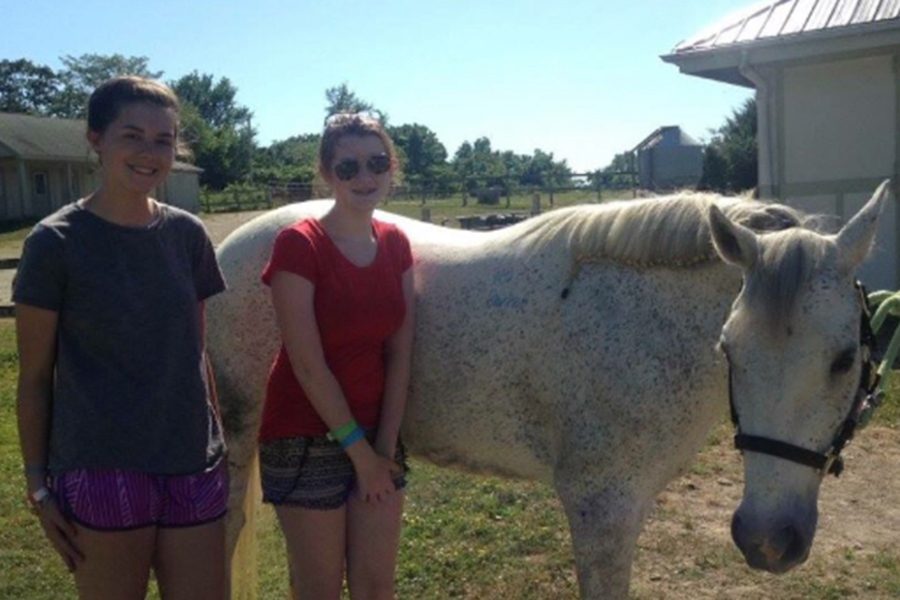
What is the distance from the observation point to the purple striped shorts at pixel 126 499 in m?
2.15

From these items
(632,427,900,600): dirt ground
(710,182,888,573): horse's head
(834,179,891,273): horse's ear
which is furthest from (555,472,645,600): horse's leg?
(632,427,900,600): dirt ground

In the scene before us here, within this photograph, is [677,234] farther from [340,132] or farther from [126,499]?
[126,499]

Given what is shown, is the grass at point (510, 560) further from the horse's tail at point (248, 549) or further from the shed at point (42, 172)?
the shed at point (42, 172)

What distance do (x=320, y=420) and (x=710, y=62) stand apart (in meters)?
8.10

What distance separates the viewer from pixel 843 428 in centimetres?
215

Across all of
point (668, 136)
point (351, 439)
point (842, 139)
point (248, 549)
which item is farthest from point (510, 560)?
point (668, 136)

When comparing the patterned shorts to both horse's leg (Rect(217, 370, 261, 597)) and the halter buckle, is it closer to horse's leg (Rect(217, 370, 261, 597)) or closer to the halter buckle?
horse's leg (Rect(217, 370, 261, 597))

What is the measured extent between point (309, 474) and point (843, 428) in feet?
4.42

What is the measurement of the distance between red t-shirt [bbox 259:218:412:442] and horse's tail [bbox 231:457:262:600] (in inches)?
40.1

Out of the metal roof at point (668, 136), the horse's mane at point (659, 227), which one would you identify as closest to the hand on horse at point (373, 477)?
the horse's mane at point (659, 227)

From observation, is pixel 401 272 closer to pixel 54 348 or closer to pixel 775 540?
pixel 54 348

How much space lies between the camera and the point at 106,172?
220 centimetres

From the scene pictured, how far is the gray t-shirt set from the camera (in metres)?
2.11

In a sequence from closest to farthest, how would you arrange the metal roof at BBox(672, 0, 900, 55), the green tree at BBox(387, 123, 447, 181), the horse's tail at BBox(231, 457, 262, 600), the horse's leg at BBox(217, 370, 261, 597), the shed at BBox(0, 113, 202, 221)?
Result: the horse's leg at BBox(217, 370, 261, 597) → the horse's tail at BBox(231, 457, 262, 600) → the metal roof at BBox(672, 0, 900, 55) → the shed at BBox(0, 113, 202, 221) → the green tree at BBox(387, 123, 447, 181)
